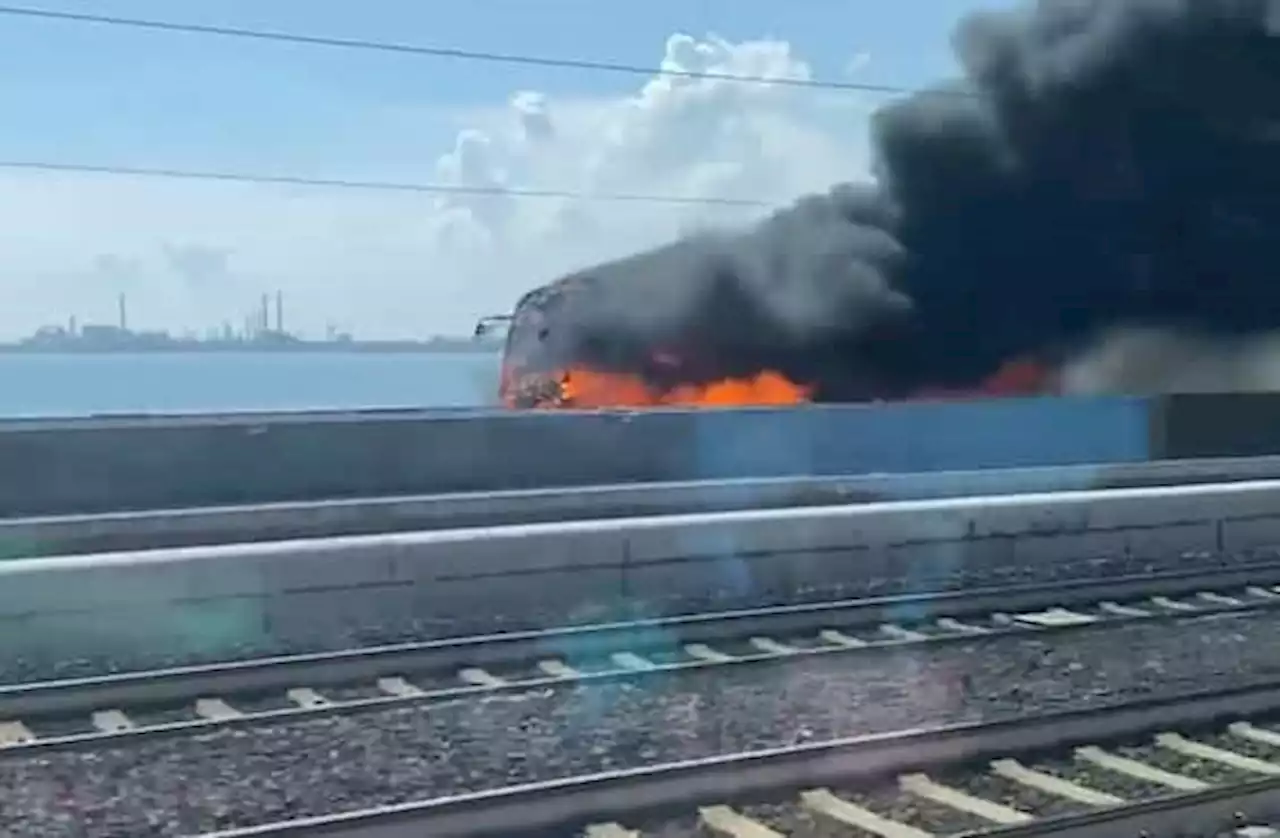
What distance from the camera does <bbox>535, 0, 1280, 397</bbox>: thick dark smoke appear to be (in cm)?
2752

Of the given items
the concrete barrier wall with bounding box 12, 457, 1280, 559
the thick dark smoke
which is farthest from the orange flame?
the concrete barrier wall with bounding box 12, 457, 1280, 559

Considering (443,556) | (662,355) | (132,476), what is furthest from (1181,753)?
(662,355)

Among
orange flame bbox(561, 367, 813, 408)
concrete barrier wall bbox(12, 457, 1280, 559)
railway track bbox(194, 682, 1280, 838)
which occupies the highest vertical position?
orange flame bbox(561, 367, 813, 408)

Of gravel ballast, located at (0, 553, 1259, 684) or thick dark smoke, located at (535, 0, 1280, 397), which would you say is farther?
thick dark smoke, located at (535, 0, 1280, 397)

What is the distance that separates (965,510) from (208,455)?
24.8 ft

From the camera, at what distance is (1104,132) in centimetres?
2884

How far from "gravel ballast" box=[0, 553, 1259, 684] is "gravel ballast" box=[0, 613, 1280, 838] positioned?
204 centimetres

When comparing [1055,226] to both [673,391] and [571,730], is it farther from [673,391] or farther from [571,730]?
[571,730]

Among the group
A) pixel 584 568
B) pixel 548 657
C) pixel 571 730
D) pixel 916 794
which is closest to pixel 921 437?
pixel 584 568

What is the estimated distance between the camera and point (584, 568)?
12.1m

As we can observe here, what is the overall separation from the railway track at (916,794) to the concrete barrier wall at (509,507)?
8088mm

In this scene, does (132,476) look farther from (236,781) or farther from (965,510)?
(236,781)

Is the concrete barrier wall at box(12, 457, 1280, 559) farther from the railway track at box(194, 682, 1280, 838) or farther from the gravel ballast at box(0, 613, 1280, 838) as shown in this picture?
the railway track at box(194, 682, 1280, 838)

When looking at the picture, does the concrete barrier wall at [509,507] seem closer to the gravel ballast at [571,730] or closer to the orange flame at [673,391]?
the gravel ballast at [571,730]
